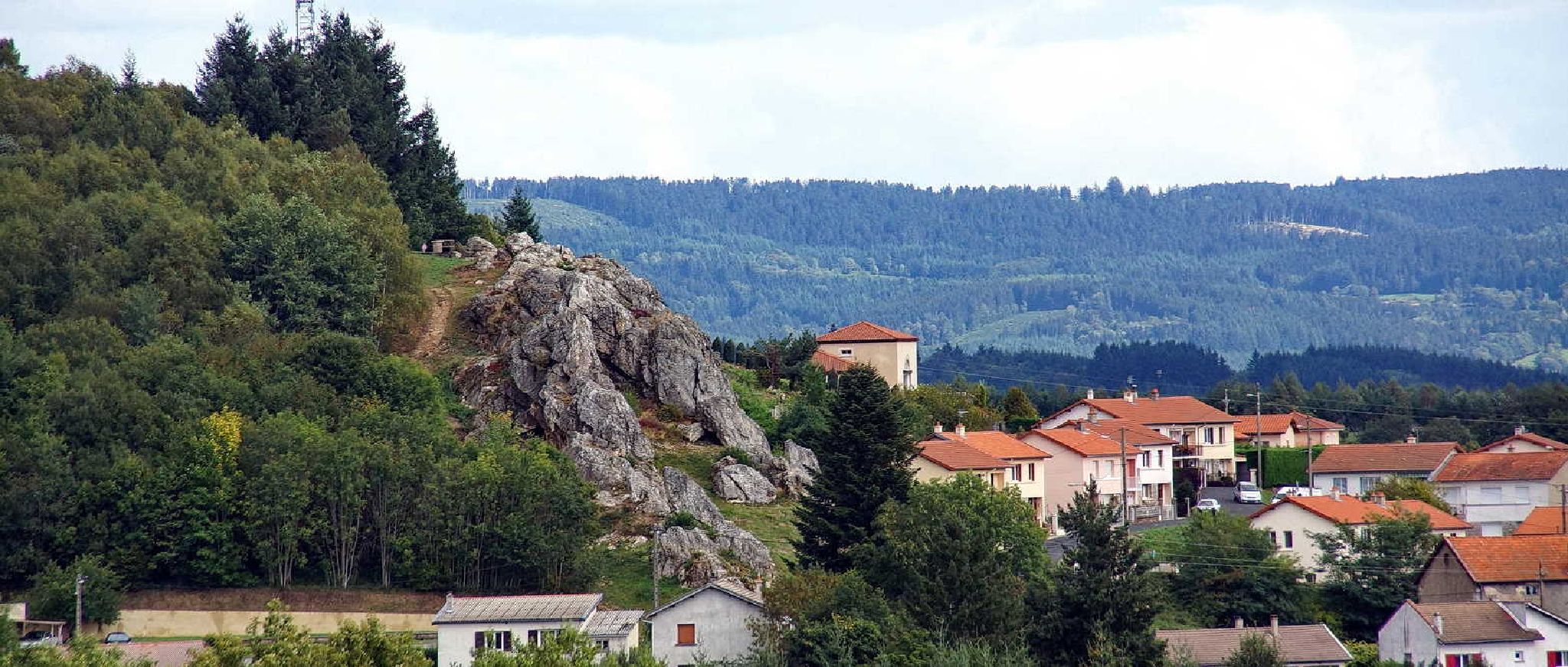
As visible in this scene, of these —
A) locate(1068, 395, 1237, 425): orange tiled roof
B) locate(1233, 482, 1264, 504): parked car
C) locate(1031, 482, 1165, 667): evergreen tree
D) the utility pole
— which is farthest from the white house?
locate(1068, 395, 1237, 425): orange tiled roof

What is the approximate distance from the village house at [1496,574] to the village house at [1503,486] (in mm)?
17354

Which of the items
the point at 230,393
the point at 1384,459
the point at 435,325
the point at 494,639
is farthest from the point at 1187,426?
the point at 494,639

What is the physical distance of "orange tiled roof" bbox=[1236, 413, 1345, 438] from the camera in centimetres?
10838

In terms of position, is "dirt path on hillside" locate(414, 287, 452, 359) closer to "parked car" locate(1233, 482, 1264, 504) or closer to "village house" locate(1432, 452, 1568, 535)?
"parked car" locate(1233, 482, 1264, 504)

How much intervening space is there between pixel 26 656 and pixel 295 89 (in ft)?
170

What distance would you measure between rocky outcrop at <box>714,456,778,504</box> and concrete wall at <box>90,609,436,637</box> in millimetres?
12570

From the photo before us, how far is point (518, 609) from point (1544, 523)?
41.8 meters

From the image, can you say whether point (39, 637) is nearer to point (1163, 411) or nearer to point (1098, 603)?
point (1098, 603)

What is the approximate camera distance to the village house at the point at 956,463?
252 ft

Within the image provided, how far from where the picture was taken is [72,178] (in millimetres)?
79562

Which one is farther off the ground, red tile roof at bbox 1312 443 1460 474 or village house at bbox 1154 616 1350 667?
red tile roof at bbox 1312 443 1460 474

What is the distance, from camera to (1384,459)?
93.9m

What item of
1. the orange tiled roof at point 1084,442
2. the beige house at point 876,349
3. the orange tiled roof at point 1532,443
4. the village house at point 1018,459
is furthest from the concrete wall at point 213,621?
the orange tiled roof at point 1532,443

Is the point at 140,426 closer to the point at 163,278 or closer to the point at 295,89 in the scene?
the point at 163,278
